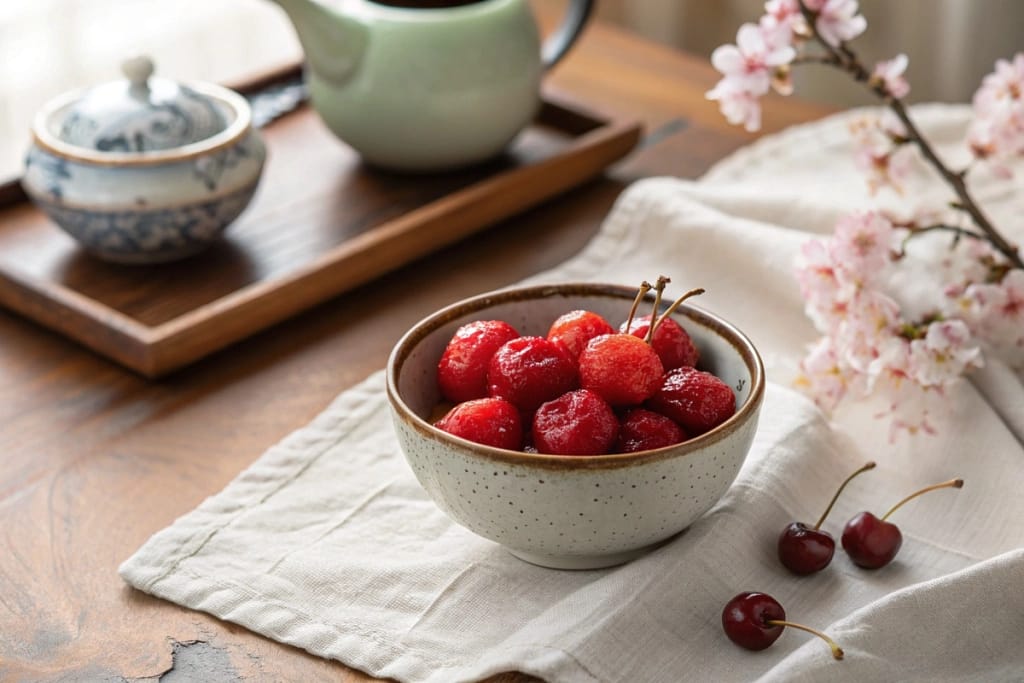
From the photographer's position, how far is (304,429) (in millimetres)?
890

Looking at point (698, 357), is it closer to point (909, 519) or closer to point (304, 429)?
point (909, 519)

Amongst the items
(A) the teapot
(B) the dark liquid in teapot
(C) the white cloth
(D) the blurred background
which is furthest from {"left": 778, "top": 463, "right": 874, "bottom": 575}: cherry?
(D) the blurred background

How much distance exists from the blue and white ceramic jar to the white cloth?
23 centimetres

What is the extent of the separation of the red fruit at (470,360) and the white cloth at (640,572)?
96 millimetres

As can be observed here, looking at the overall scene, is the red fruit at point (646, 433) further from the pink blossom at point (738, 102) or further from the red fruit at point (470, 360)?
the pink blossom at point (738, 102)

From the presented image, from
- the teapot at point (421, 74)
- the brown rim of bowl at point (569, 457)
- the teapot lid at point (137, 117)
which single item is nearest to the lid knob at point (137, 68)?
the teapot lid at point (137, 117)

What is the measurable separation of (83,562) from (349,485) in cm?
17

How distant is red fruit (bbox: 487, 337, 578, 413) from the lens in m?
0.71

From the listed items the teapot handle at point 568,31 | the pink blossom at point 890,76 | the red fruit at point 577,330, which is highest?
the pink blossom at point 890,76

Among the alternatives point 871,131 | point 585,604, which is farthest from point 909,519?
point 871,131

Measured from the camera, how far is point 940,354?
2.86 feet

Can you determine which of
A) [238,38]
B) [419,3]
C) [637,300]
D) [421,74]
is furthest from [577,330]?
[238,38]

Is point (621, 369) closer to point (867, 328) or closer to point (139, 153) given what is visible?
point (867, 328)

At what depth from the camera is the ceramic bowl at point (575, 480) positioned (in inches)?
26.1
